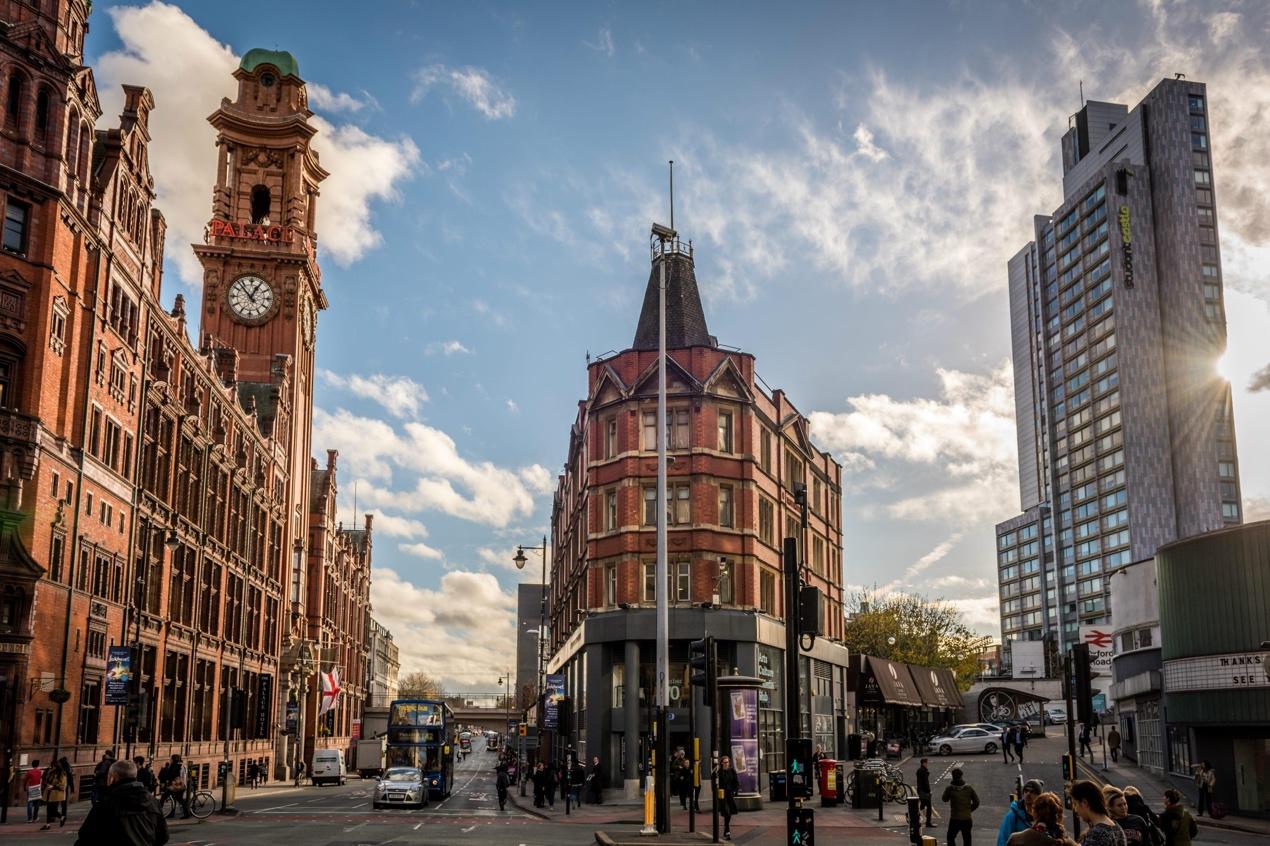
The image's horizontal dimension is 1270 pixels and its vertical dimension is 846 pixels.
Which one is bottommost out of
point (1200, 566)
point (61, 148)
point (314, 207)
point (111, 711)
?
point (111, 711)

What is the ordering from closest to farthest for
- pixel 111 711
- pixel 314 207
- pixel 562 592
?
pixel 111 711, pixel 562 592, pixel 314 207

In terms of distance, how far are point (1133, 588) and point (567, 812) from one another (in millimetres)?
30299

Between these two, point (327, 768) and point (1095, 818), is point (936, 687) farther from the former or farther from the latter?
point (1095, 818)

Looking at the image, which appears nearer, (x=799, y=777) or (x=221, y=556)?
(x=799, y=777)

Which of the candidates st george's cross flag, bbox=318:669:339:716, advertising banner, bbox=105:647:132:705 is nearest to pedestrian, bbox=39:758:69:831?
advertising banner, bbox=105:647:132:705

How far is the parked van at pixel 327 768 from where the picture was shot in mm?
75250

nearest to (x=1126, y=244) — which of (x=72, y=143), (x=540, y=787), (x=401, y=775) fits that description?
(x=540, y=787)

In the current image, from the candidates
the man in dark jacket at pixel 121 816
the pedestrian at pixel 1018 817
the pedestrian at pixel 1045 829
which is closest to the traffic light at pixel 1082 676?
the pedestrian at pixel 1018 817

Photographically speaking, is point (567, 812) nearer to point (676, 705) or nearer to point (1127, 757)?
point (676, 705)

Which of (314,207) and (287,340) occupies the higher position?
(314,207)

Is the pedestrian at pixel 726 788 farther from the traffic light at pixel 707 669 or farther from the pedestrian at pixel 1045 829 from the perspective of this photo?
the pedestrian at pixel 1045 829

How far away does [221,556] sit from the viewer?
67.6m

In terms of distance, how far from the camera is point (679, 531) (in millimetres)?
49531

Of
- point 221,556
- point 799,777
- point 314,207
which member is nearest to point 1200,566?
point 799,777
